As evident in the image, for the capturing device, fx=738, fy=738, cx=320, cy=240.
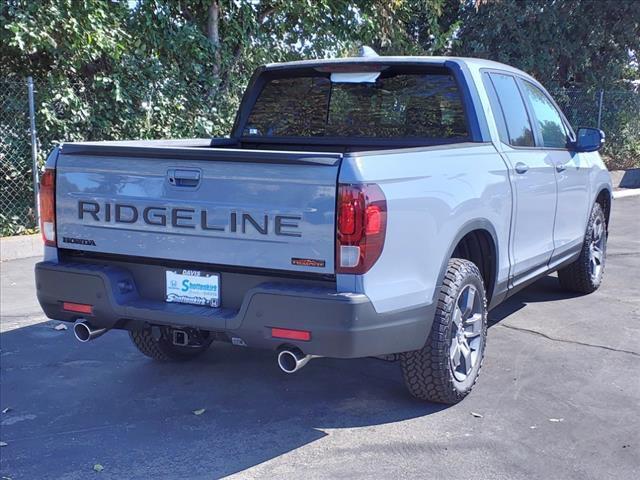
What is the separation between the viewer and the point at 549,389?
457 cm

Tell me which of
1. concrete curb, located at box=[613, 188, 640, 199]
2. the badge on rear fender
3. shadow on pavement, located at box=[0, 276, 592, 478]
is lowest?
concrete curb, located at box=[613, 188, 640, 199]

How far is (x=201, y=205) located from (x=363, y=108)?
1.91 metres

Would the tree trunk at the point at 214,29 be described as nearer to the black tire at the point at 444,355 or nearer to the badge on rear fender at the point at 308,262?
the black tire at the point at 444,355

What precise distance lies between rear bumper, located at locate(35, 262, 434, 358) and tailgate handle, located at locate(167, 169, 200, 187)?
618 mm

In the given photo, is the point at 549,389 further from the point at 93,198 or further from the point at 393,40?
the point at 393,40

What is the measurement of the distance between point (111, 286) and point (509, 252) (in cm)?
253

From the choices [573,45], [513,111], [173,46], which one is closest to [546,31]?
[573,45]

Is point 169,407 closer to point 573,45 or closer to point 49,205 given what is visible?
point 49,205

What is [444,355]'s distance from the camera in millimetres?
4039

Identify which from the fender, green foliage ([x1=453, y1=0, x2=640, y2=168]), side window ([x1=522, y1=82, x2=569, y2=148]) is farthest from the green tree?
the fender

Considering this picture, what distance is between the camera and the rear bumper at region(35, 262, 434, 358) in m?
3.43

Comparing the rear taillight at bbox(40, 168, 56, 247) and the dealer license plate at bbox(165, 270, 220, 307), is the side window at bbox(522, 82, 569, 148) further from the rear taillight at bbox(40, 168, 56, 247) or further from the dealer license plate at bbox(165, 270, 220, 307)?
the rear taillight at bbox(40, 168, 56, 247)

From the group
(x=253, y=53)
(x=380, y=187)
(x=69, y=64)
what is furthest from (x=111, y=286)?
(x=253, y=53)

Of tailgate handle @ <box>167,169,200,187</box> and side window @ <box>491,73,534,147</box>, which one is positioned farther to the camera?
side window @ <box>491,73,534,147</box>
